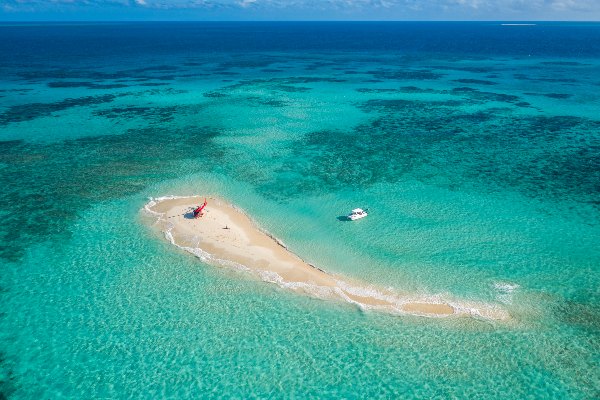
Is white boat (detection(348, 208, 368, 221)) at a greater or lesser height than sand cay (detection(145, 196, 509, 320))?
greater

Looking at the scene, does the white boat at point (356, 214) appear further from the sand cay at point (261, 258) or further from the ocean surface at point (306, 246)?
the sand cay at point (261, 258)

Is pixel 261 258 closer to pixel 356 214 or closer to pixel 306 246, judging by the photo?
pixel 306 246

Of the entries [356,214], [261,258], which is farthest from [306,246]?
[356,214]

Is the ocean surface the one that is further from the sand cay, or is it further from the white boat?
the sand cay

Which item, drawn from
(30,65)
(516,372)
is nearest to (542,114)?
(516,372)

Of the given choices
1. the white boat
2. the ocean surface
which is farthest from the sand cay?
the white boat

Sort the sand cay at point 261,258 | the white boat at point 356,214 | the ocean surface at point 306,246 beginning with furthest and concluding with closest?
the white boat at point 356,214
the sand cay at point 261,258
the ocean surface at point 306,246

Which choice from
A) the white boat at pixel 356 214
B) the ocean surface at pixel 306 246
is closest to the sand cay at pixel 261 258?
the ocean surface at pixel 306 246
